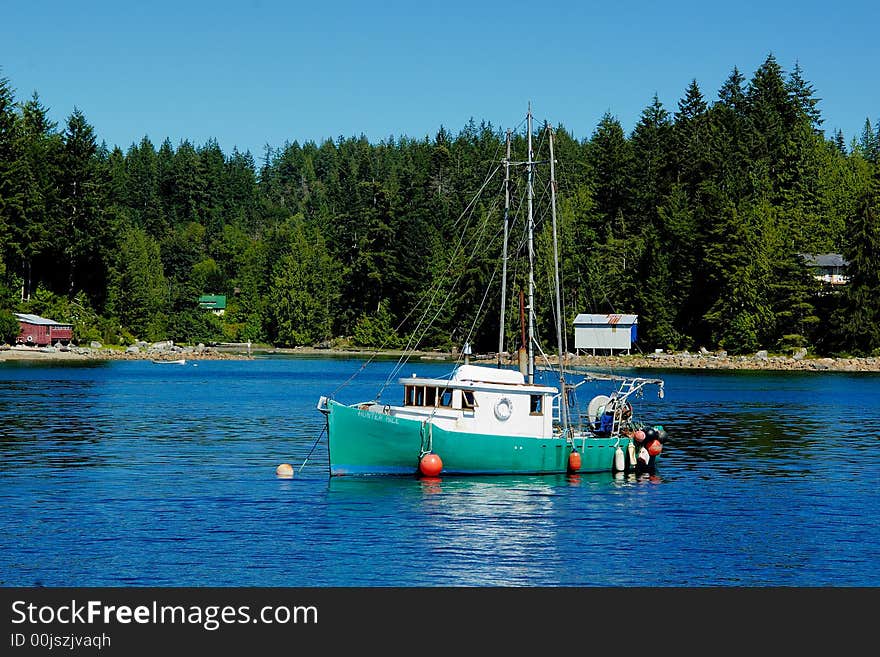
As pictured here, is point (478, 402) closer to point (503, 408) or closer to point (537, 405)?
point (503, 408)

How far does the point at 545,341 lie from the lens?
16088cm

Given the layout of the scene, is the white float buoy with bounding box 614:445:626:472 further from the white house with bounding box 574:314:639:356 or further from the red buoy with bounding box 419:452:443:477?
the white house with bounding box 574:314:639:356

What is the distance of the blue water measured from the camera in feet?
107

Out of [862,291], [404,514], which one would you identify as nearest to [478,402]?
[404,514]

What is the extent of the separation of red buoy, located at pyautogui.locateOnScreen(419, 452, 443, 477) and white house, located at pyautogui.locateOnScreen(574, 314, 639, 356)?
10977 cm

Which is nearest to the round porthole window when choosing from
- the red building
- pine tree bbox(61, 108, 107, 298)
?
the red building

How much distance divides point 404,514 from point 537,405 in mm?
9865

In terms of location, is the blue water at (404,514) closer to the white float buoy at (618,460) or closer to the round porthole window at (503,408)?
the white float buoy at (618,460)

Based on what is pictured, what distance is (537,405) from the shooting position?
48.1 m

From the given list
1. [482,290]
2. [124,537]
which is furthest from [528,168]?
[482,290]

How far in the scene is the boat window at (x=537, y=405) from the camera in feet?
157

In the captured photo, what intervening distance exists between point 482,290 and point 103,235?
5847 cm
